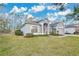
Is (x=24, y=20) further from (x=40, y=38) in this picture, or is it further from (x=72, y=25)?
(x=72, y=25)

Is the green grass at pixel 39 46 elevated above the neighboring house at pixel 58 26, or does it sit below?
below

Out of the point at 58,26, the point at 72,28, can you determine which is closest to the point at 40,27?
the point at 58,26

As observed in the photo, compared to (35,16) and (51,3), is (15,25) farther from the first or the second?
(51,3)

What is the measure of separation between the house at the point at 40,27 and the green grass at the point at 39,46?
4cm

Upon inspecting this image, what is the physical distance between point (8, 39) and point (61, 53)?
40 cm

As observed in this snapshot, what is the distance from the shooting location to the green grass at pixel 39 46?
1442 mm

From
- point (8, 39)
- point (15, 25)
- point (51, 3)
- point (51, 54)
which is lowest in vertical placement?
point (51, 54)

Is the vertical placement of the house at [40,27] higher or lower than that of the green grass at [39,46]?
higher

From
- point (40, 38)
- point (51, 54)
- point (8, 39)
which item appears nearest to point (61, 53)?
point (51, 54)

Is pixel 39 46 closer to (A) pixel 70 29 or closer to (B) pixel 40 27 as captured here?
(B) pixel 40 27

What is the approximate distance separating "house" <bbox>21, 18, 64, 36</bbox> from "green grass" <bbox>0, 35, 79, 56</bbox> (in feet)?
0.14

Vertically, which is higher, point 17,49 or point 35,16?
point 35,16

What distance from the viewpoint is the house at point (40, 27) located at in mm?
1460

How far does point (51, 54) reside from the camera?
1.44m
